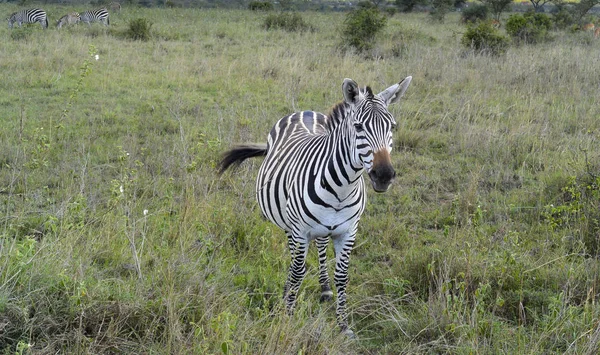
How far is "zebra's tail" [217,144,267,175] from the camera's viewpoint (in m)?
4.68

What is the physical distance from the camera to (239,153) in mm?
4699

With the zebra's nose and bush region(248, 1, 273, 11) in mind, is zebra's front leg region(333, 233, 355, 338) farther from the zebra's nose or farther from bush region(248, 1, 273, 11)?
Answer: bush region(248, 1, 273, 11)

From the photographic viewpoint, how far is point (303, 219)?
3.32 metres

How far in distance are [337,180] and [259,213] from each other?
1.76m

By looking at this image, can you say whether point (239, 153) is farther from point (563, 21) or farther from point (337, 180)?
point (563, 21)

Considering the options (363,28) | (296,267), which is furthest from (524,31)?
(296,267)

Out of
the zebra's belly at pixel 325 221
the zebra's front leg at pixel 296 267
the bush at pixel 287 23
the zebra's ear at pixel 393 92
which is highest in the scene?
the zebra's ear at pixel 393 92

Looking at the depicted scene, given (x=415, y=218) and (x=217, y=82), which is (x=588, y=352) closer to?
(x=415, y=218)

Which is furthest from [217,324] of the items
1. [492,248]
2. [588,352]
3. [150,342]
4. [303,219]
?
[492,248]

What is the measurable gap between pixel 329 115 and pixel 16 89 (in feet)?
21.0

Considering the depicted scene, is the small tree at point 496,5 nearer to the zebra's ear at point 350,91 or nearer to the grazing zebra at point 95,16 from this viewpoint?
the grazing zebra at point 95,16

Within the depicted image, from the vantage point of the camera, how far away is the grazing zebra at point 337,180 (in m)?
2.95

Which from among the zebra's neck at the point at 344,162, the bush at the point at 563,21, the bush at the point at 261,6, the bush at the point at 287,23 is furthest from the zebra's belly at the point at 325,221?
the bush at the point at 261,6

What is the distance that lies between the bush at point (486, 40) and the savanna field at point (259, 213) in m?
0.41
